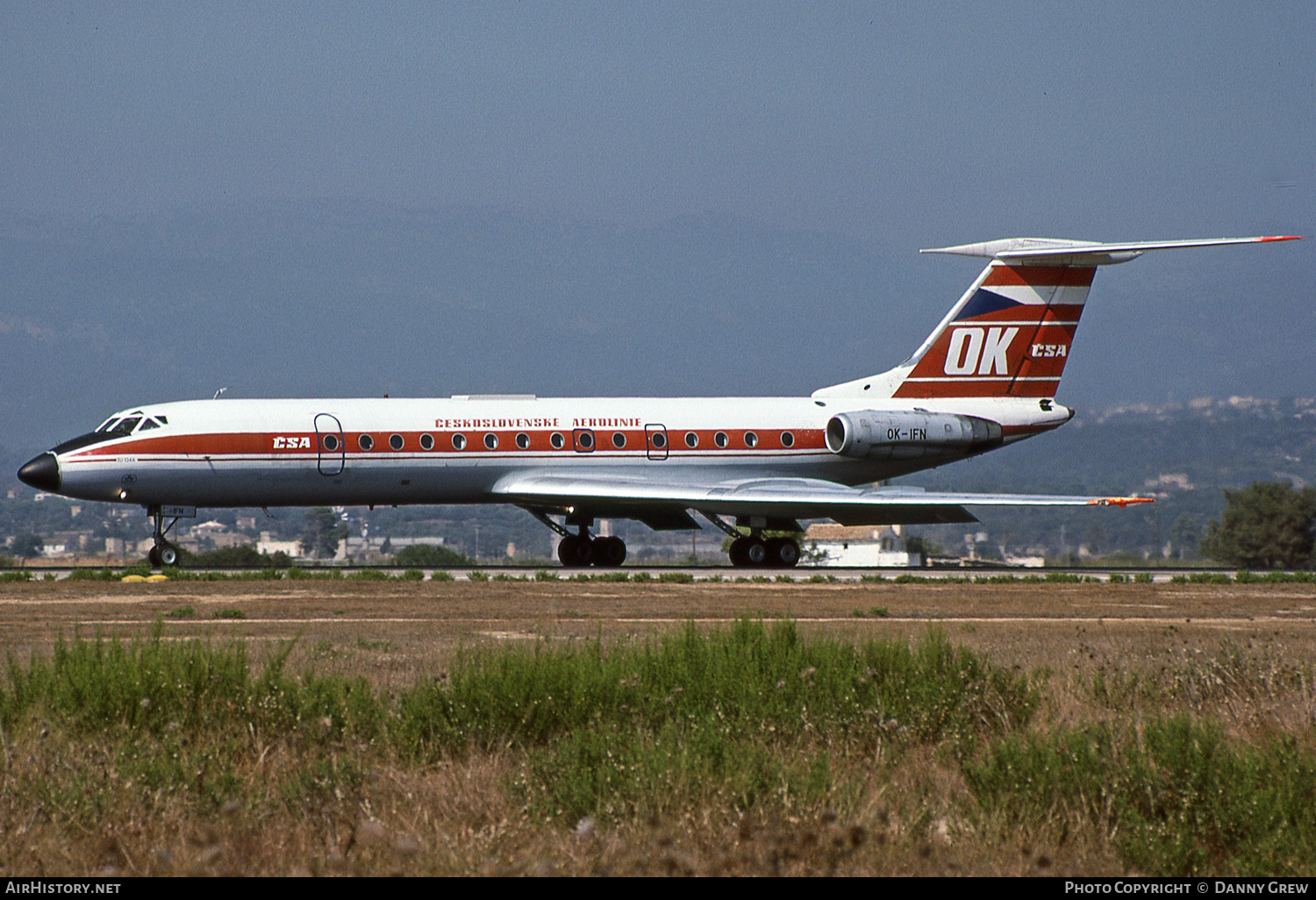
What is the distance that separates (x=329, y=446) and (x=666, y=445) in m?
7.45

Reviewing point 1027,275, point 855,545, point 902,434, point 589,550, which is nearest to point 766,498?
point 902,434

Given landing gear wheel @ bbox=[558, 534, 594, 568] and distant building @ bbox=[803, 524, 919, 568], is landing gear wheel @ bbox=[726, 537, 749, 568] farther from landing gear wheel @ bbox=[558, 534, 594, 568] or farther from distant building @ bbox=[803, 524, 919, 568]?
distant building @ bbox=[803, 524, 919, 568]

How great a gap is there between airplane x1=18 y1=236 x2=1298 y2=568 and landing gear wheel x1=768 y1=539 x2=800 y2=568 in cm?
4

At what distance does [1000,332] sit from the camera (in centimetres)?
3600

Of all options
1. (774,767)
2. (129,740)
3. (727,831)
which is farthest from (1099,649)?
(129,740)

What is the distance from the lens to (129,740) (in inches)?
377

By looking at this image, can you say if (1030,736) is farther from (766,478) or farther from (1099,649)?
(766,478)

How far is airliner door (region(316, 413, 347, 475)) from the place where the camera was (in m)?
31.2

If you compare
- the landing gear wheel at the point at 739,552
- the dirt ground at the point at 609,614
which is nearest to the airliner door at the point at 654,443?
the landing gear wheel at the point at 739,552

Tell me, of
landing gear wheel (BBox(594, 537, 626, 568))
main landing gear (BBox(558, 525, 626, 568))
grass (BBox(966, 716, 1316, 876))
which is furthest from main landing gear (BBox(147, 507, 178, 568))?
grass (BBox(966, 716, 1316, 876))

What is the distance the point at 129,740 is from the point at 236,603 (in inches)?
463

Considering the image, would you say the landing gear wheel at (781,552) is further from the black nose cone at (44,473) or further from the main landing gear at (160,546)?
the black nose cone at (44,473)

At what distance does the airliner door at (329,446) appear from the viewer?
102ft

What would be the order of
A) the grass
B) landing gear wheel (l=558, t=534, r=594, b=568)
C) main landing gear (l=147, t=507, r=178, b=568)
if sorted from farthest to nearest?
landing gear wheel (l=558, t=534, r=594, b=568), main landing gear (l=147, t=507, r=178, b=568), the grass
